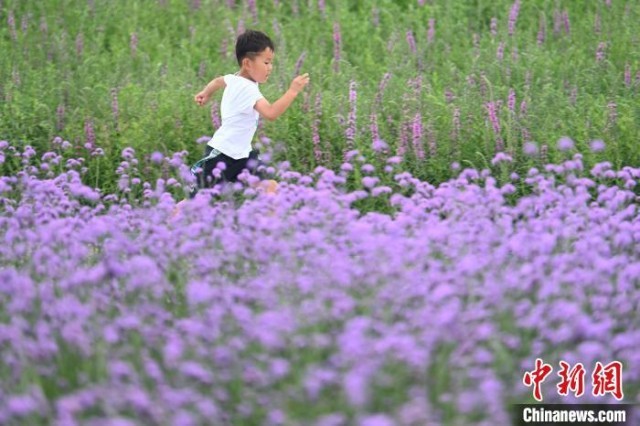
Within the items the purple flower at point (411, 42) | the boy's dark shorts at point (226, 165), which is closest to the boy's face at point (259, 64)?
the boy's dark shorts at point (226, 165)

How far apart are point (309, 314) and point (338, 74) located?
447 centimetres

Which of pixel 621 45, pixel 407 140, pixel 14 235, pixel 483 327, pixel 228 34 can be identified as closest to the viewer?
pixel 483 327

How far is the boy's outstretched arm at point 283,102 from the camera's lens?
573 cm

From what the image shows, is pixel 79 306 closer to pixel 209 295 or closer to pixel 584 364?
pixel 209 295

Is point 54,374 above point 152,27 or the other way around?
the other way around

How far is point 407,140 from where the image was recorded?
6.70 meters

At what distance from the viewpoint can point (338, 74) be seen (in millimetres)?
7945

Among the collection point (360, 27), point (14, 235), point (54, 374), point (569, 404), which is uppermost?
point (360, 27)

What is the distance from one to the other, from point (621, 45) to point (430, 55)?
147cm

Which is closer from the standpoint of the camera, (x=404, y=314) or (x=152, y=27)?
(x=404, y=314)

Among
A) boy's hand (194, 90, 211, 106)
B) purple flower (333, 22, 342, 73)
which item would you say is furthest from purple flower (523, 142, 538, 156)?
purple flower (333, 22, 342, 73)

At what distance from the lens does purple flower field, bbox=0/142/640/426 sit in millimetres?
3293

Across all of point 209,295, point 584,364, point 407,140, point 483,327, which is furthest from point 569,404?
point 407,140

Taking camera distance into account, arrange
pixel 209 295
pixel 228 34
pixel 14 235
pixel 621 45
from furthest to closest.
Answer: pixel 228 34 < pixel 621 45 < pixel 14 235 < pixel 209 295
